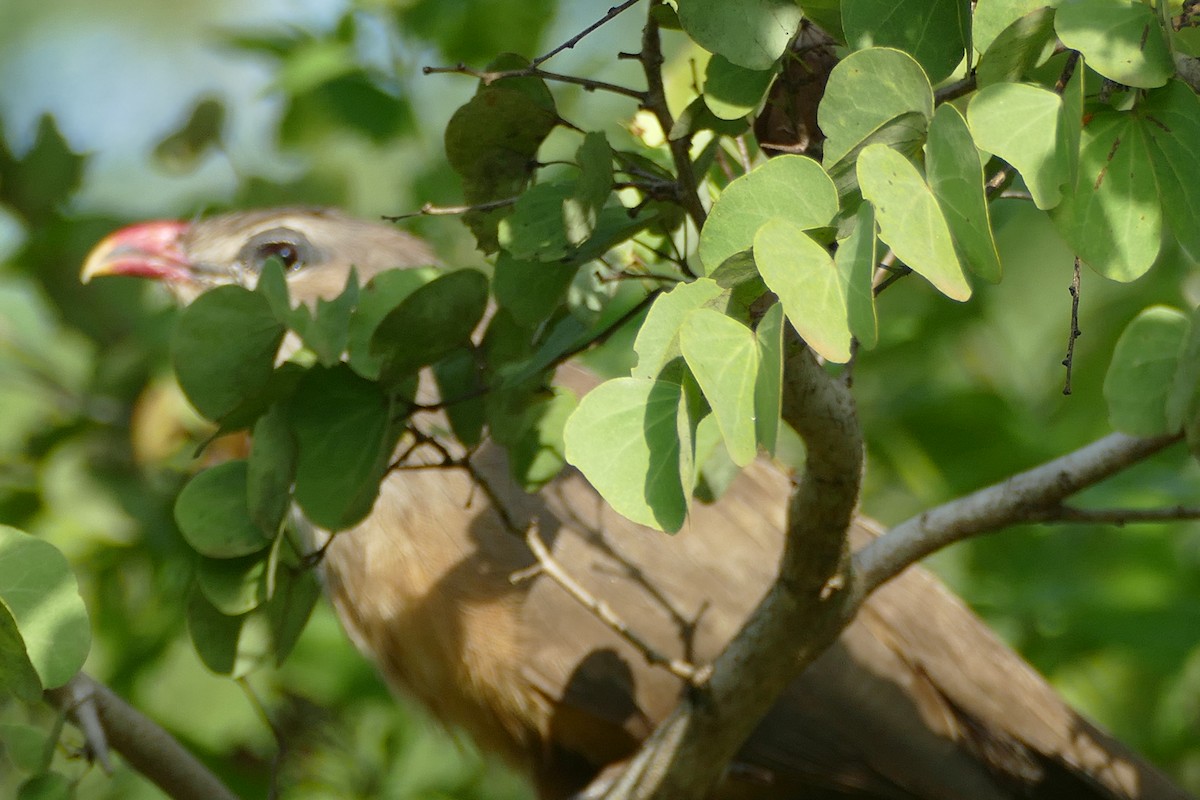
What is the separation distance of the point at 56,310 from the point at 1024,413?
280cm

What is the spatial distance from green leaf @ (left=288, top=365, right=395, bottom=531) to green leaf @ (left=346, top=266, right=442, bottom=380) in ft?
0.08

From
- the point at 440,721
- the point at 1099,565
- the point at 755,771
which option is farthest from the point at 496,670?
the point at 1099,565

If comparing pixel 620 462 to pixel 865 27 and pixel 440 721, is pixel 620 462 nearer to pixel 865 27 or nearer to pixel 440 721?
pixel 865 27

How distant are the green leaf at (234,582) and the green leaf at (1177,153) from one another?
1.22 metres

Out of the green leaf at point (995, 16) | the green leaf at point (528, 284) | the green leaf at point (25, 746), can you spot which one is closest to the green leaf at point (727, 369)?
the green leaf at point (995, 16)

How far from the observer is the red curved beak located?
3.91 meters

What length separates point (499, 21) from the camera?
400 centimetres

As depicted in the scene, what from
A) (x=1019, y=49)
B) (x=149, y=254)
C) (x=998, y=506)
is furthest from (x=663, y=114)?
(x=149, y=254)

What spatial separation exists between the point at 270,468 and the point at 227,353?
0.52 ft

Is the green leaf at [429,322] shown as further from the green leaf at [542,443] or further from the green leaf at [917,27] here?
the green leaf at [917,27]

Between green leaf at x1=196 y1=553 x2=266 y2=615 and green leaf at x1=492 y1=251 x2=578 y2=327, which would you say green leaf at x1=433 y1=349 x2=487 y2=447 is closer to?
green leaf at x1=492 y1=251 x2=578 y2=327

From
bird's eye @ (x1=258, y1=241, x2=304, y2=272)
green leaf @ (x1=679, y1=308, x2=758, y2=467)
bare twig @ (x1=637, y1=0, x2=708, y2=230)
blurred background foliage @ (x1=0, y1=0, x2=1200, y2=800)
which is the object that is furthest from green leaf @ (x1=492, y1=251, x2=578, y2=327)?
bird's eye @ (x1=258, y1=241, x2=304, y2=272)

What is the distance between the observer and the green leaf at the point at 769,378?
1071 millimetres

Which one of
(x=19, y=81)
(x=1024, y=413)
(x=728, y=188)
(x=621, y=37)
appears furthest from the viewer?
(x=19, y=81)
